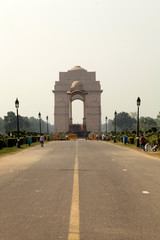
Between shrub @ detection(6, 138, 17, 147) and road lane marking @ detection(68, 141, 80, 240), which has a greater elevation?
shrub @ detection(6, 138, 17, 147)

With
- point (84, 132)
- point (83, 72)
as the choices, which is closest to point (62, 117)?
point (83, 72)

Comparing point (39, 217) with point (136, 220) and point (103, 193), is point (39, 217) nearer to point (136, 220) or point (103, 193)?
point (136, 220)

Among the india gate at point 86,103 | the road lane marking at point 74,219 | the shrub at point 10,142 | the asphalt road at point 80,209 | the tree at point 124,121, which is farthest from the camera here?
the tree at point 124,121

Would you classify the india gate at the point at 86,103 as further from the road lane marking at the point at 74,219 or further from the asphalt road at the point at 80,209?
the road lane marking at the point at 74,219

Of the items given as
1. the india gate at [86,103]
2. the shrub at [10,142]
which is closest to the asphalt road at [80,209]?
the shrub at [10,142]

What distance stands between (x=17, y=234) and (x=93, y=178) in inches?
225

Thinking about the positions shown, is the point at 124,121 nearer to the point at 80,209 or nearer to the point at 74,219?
the point at 80,209

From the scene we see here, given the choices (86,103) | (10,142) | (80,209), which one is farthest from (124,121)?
(80,209)

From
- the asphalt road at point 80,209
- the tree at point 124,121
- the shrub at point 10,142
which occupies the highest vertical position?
the tree at point 124,121

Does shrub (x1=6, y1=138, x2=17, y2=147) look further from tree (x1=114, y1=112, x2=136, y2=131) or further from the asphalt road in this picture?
tree (x1=114, y1=112, x2=136, y2=131)

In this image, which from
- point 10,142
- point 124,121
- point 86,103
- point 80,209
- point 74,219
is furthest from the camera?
point 124,121

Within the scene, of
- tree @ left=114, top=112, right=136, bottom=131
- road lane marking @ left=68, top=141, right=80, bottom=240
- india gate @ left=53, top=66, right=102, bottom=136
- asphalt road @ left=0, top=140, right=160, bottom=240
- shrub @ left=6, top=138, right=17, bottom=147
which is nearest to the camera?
road lane marking @ left=68, top=141, right=80, bottom=240

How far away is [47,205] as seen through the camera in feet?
20.0

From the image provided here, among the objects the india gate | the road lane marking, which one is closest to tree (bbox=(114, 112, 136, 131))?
the india gate
